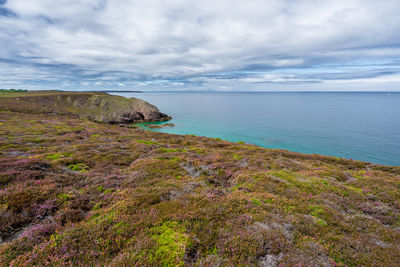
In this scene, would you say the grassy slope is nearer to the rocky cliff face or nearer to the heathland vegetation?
the heathland vegetation

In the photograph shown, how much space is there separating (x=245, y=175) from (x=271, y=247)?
871 centimetres

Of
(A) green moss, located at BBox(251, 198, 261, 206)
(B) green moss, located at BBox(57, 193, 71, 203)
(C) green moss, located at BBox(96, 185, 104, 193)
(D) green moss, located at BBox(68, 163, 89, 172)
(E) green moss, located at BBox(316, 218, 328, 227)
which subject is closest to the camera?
(E) green moss, located at BBox(316, 218, 328, 227)

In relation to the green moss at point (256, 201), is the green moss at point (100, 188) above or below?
above

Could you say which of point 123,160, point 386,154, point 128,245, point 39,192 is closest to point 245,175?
point 128,245

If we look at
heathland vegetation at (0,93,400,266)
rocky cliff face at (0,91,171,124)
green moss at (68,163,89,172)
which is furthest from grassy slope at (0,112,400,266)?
rocky cliff face at (0,91,171,124)

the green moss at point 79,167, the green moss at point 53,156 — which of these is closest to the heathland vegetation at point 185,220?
the green moss at point 79,167

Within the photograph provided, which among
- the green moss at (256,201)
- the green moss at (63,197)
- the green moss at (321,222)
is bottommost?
the green moss at (321,222)

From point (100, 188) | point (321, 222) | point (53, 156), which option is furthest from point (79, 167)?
point (321, 222)

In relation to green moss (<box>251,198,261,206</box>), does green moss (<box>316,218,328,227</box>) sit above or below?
below

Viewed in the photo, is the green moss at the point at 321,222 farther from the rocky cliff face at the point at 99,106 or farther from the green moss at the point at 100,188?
the rocky cliff face at the point at 99,106

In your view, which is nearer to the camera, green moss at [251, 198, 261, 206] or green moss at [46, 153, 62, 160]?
green moss at [251, 198, 261, 206]

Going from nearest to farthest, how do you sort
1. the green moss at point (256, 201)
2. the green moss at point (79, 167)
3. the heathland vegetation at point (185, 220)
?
the heathland vegetation at point (185, 220) → the green moss at point (256, 201) → the green moss at point (79, 167)

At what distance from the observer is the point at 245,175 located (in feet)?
51.0

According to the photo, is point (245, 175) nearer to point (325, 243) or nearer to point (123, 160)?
point (325, 243)
